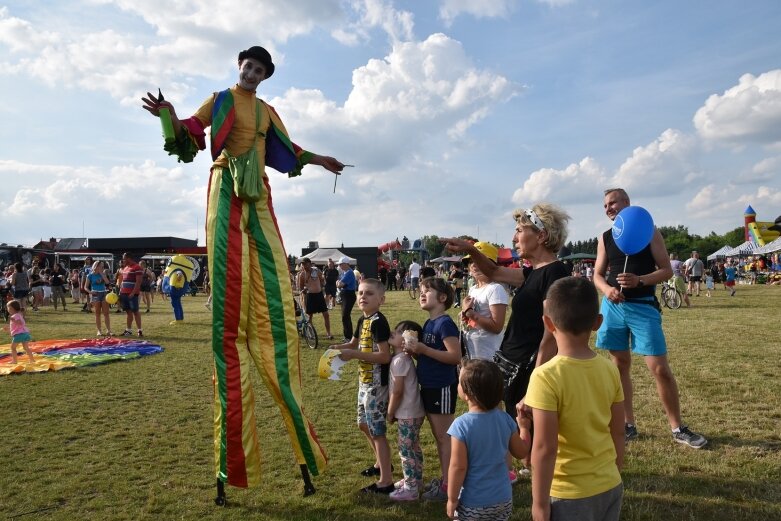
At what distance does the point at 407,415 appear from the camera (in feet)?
12.4

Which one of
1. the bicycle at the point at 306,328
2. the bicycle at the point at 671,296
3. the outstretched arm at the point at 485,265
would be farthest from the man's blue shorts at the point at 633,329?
the bicycle at the point at 671,296

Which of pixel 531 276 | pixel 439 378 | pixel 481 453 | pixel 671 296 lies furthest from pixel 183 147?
pixel 671 296

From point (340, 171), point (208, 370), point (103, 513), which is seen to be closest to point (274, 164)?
point (340, 171)

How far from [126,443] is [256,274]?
8.64ft

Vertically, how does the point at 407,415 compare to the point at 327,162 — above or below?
below

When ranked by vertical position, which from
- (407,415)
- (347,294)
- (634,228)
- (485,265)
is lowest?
(407,415)

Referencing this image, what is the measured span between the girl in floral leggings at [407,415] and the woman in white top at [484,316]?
570mm

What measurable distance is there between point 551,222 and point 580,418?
5.46 feet

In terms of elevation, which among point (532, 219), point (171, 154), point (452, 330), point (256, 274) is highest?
point (171, 154)

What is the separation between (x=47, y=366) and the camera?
905 centimetres

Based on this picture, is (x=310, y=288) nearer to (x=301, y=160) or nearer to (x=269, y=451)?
(x=269, y=451)

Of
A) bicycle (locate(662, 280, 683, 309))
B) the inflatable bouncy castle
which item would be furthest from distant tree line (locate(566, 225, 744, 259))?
bicycle (locate(662, 280, 683, 309))

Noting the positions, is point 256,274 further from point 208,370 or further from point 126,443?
point 208,370

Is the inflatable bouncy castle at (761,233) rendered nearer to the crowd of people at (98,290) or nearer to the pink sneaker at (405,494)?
the crowd of people at (98,290)
